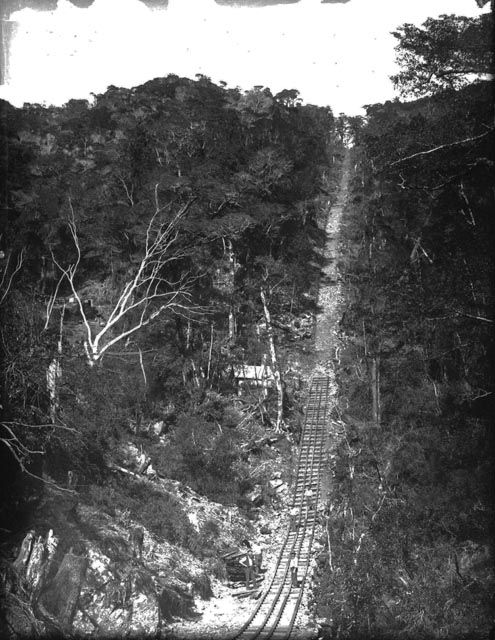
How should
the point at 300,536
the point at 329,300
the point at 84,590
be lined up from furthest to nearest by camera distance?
the point at 329,300
the point at 300,536
the point at 84,590

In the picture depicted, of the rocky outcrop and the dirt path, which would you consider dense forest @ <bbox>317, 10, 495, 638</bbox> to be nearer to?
the rocky outcrop

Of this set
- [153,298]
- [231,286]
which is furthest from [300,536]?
[231,286]

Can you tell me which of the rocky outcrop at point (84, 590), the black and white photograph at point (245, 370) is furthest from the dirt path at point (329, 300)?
the rocky outcrop at point (84, 590)

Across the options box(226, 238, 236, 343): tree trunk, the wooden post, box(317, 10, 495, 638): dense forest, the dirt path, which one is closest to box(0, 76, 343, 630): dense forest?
box(226, 238, 236, 343): tree trunk

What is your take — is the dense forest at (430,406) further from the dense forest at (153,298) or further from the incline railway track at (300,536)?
the dense forest at (153,298)

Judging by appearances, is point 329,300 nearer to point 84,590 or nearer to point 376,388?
point 376,388
